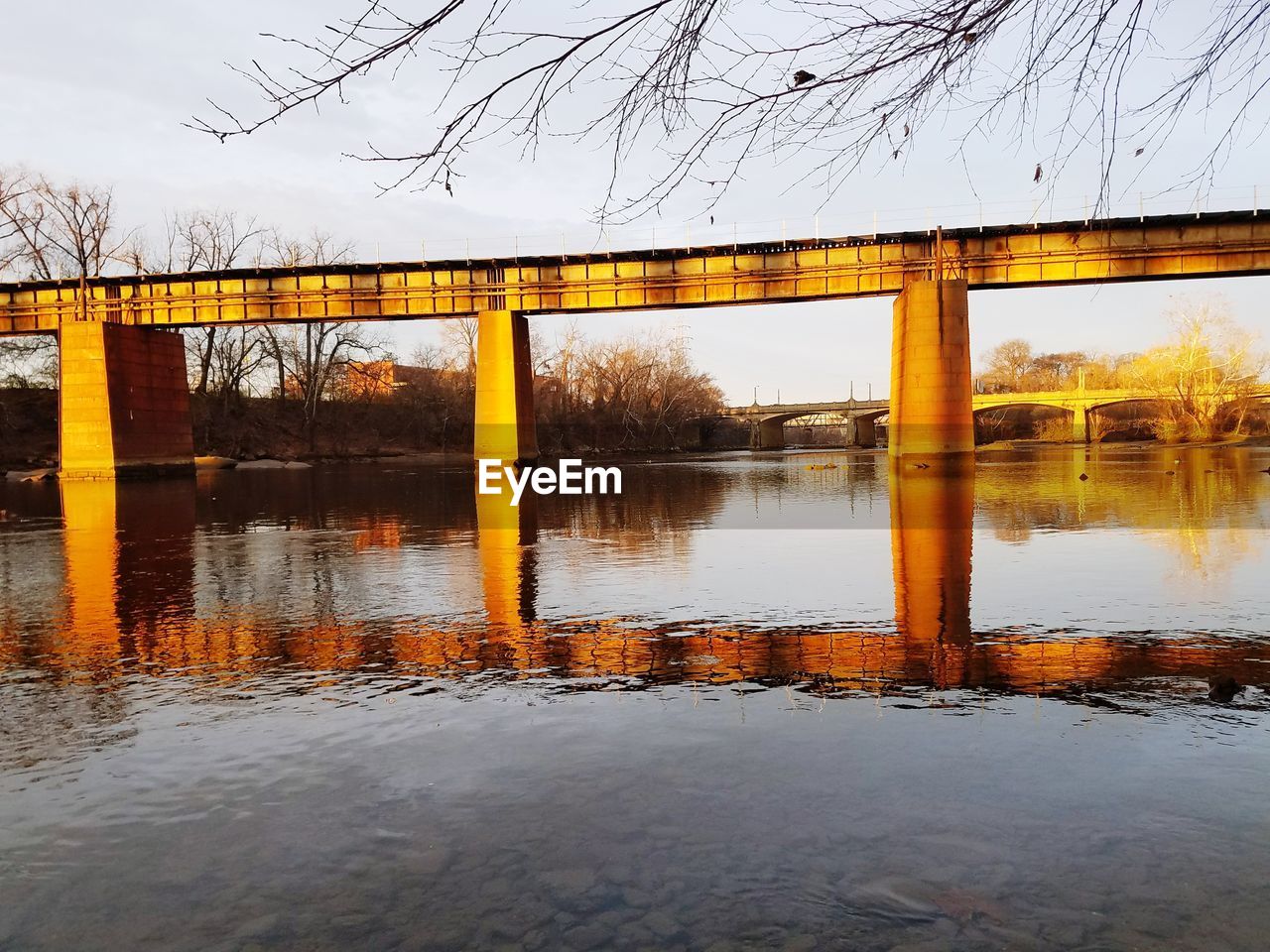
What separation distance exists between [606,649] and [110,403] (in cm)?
3965

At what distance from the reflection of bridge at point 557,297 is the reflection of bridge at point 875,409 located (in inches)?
1548

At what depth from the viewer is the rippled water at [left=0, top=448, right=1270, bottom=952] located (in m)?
2.56

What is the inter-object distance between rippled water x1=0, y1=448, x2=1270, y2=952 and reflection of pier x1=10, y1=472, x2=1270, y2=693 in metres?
0.04

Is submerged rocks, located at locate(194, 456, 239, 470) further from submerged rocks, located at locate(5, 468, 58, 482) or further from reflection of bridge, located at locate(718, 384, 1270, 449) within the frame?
reflection of bridge, located at locate(718, 384, 1270, 449)

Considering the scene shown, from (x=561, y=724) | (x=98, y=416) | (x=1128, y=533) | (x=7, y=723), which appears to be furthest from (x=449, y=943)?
(x=98, y=416)

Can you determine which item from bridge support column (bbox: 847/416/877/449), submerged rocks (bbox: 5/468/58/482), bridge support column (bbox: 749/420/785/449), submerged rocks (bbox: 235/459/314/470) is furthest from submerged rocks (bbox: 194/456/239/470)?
bridge support column (bbox: 847/416/877/449)

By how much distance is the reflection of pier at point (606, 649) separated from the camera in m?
5.12

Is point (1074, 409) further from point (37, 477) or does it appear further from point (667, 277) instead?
point (37, 477)

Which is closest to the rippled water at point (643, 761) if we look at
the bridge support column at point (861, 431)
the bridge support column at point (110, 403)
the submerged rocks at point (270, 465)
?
the bridge support column at point (110, 403)

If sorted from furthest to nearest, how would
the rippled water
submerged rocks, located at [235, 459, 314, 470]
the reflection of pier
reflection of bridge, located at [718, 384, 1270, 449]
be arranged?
reflection of bridge, located at [718, 384, 1270, 449], submerged rocks, located at [235, 459, 314, 470], the reflection of pier, the rippled water

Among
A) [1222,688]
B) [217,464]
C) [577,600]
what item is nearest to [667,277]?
[217,464]

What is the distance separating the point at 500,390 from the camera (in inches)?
1526

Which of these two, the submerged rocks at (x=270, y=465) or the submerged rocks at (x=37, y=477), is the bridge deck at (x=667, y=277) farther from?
the submerged rocks at (x=270, y=465)

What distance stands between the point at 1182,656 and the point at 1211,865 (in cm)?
307
